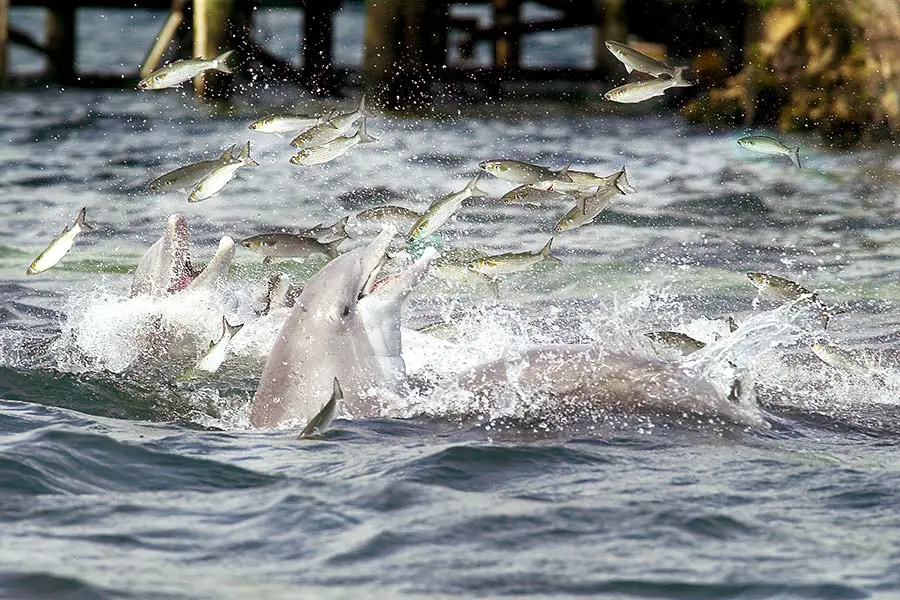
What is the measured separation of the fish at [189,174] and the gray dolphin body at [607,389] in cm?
258

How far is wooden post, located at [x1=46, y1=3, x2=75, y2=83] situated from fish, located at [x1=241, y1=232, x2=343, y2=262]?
15.2 metres

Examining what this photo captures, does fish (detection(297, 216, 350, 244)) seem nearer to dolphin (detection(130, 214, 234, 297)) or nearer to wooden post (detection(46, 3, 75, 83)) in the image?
dolphin (detection(130, 214, 234, 297))

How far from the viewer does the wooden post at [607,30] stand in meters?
19.5

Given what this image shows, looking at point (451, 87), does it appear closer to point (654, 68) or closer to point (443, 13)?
point (443, 13)

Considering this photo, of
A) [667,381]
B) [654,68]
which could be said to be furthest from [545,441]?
[654,68]

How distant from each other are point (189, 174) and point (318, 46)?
45.7ft

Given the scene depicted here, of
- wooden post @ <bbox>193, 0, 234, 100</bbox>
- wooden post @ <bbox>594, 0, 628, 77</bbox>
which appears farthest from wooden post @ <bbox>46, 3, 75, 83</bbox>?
wooden post @ <bbox>594, 0, 628, 77</bbox>

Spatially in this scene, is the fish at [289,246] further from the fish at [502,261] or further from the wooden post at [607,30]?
the wooden post at [607,30]

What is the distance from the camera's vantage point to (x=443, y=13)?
64.2 ft

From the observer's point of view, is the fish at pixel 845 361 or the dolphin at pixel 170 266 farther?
the dolphin at pixel 170 266

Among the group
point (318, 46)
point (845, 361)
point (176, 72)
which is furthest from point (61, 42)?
point (845, 361)

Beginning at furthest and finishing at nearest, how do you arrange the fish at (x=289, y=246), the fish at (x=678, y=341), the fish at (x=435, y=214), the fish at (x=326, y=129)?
the fish at (x=326, y=129), the fish at (x=289, y=246), the fish at (x=435, y=214), the fish at (x=678, y=341)

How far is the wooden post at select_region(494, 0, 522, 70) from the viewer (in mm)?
21422

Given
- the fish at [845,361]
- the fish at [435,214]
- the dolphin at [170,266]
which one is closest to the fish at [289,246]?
the dolphin at [170,266]
